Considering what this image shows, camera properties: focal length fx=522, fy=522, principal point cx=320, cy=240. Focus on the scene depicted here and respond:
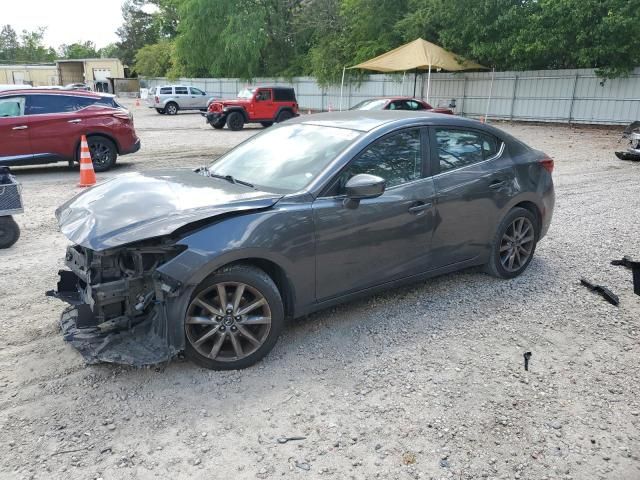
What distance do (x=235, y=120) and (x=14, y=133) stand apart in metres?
11.9

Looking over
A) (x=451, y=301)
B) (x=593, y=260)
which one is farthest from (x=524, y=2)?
(x=451, y=301)

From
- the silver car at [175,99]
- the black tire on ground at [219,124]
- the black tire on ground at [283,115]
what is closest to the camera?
the black tire on ground at [219,124]

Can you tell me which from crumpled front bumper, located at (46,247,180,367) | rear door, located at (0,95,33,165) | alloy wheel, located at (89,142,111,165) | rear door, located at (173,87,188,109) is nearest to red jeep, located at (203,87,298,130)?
alloy wheel, located at (89,142,111,165)

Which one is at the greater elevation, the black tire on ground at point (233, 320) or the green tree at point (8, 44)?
the green tree at point (8, 44)

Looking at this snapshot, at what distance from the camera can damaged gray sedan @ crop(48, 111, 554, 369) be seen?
10.5 ft

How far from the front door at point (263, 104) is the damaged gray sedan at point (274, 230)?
17.7m

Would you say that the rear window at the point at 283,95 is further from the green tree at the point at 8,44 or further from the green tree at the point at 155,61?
the green tree at the point at 8,44

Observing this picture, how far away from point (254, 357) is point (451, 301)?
1.96m

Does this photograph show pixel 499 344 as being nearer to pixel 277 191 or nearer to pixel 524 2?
pixel 277 191

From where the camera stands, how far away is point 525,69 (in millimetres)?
23875

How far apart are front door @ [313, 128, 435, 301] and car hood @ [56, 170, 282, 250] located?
470 millimetres

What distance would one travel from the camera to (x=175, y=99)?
106ft

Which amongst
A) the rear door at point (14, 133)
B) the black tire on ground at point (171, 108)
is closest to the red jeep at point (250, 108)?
the black tire on ground at point (171, 108)

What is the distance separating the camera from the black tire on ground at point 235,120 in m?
21.3
